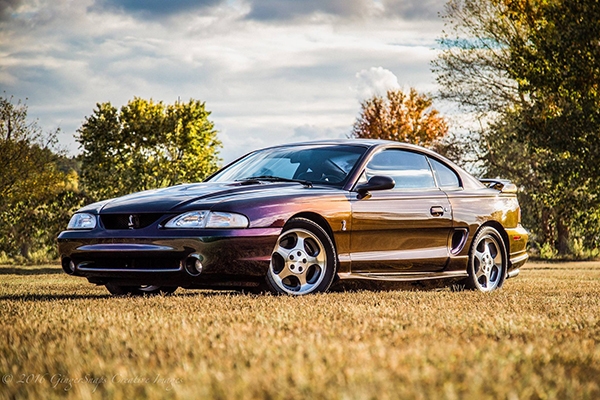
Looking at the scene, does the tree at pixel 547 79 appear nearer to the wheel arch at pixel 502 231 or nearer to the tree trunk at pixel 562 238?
the tree trunk at pixel 562 238

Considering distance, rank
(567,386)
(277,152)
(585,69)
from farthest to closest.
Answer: (585,69)
(277,152)
(567,386)

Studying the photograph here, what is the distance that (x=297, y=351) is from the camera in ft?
13.0

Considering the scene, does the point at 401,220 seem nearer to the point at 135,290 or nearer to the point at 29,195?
the point at 135,290

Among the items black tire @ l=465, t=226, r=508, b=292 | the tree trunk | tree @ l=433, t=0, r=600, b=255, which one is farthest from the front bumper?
the tree trunk

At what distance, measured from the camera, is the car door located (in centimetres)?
827

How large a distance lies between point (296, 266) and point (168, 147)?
1231 inches

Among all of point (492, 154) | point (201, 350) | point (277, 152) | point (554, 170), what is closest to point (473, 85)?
point (492, 154)

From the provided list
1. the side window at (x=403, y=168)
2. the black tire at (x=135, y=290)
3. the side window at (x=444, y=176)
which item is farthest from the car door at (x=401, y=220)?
the black tire at (x=135, y=290)

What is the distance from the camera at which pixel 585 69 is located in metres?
21.6

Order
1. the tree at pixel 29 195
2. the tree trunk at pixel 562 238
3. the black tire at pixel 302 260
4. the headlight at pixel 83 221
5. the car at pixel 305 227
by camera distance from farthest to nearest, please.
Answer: the tree trunk at pixel 562 238
the tree at pixel 29 195
the headlight at pixel 83 221
the black tire at pixel 302 260
the car at pixel 305 227

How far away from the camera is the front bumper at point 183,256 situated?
723cm

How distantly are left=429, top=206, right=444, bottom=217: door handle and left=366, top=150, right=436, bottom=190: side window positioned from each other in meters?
0.29

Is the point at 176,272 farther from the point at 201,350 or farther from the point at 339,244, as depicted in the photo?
the point at 201,350

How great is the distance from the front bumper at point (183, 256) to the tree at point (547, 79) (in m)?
16.2
